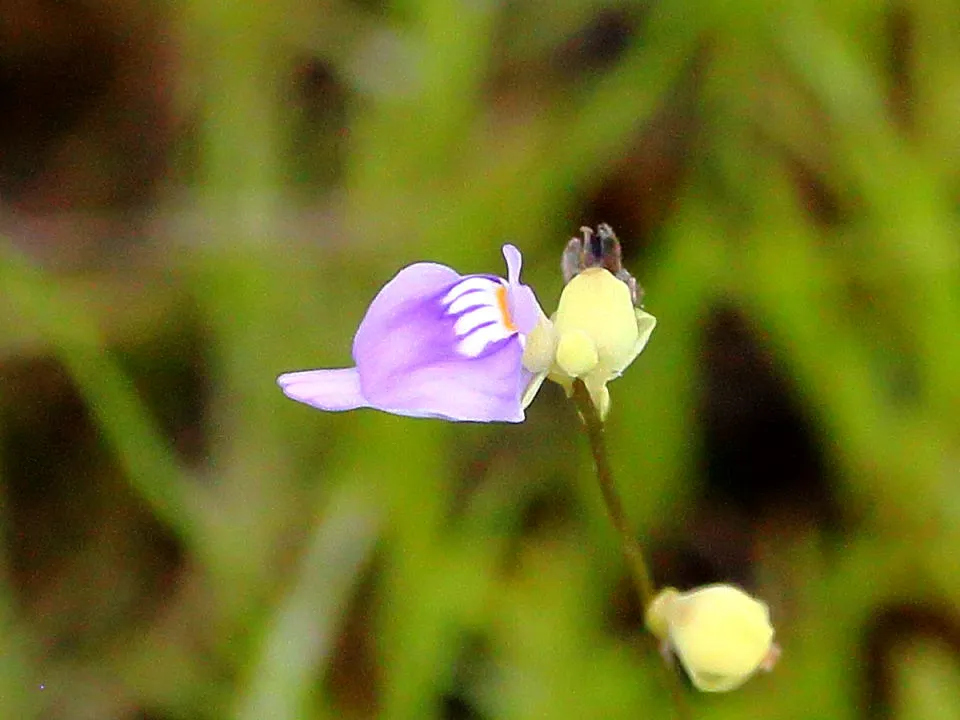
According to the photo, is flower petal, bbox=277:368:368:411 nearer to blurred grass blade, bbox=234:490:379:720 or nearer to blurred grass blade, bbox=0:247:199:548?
blurred grass blade, bbox=234:490:379:720

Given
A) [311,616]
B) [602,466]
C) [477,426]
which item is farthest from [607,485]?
[477,426]

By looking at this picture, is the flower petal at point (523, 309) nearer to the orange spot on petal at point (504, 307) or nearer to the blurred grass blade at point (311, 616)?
the orange spot on petal at point (504, 307)

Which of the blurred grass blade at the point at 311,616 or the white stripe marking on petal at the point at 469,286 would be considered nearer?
the white stripe marking on petal at the point at 469,286

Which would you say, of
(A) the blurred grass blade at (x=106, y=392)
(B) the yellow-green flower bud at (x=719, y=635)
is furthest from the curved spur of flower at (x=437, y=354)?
(A) the blurred grass blade at (x=106, y=392)

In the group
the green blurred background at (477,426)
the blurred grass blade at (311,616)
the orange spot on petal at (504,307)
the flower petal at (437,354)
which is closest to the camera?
the flower petal at (437,354)

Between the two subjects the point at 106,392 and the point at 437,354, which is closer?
the point at 437,354

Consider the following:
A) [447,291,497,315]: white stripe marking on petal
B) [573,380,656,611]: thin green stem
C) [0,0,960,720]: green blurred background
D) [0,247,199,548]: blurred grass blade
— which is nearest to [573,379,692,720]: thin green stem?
[573,380,656,611]: thin green stem

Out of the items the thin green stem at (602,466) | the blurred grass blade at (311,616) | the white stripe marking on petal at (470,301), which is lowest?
the blurred grass blade at (311,616)

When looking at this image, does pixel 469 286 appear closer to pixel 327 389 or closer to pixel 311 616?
pixel 327 389
